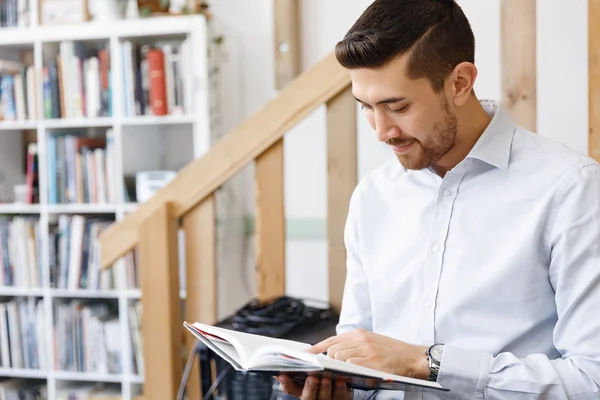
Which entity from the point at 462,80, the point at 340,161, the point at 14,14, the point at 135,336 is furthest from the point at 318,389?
the point at 14,14

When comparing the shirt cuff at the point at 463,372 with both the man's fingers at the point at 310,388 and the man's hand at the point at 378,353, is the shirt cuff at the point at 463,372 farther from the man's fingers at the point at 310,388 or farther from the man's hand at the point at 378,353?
the man's fingers at the point at 310,388

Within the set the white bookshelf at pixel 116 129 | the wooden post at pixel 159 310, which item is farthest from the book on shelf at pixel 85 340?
the wooden post at pixel 159 310

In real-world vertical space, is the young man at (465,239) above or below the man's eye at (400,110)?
below

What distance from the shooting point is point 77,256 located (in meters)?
2.85

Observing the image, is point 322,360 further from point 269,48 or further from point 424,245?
point 269,48

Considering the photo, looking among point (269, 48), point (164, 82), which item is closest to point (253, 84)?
point (269, 48)

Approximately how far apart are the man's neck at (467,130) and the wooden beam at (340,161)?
0.52 metres

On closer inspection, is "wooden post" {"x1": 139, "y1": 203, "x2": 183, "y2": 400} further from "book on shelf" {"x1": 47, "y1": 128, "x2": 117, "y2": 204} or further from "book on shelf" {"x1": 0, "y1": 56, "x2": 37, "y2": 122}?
"book on shelf" {"x1": 0, "y1": 56, "x2": 37, "y2": 122}

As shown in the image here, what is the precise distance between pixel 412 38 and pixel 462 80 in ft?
0.40

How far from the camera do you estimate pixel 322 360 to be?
0.92 m

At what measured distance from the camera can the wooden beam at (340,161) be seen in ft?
5.94

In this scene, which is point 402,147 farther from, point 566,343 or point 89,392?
point 89,392

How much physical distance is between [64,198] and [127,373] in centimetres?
76

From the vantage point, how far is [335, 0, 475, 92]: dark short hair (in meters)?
1.18
